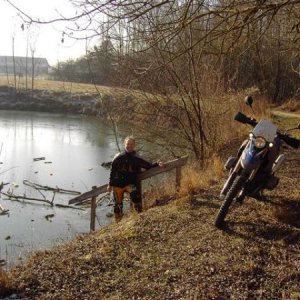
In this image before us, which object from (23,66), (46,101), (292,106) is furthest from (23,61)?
(292,106)

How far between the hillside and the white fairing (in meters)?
1.00

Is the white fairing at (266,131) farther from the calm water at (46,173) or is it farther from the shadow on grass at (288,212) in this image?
the calm water at (46,173)

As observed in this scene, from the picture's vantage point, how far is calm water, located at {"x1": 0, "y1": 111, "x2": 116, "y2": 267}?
1088 cm

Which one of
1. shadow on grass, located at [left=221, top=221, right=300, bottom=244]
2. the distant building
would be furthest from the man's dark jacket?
the distant building

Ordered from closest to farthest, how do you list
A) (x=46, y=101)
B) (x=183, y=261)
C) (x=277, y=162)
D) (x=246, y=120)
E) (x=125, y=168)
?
(x=183, y=261)
(x=277, y=162)
(x=246, y=120)
(x=125, y=168)
(x=46, y=101)

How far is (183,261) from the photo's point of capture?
4.64 meters

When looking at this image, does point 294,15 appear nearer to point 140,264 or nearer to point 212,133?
point 140,264

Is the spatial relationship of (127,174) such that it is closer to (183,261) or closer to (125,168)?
(125,168)

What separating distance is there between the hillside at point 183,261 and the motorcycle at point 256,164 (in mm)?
344

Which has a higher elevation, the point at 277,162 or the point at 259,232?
the point at 277,162

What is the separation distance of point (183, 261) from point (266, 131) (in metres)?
1.68

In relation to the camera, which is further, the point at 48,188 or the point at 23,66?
the point at 23,66

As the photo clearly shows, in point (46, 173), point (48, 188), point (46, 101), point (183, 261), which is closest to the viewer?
point (183, 261)

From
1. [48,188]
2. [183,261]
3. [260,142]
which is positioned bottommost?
[48,188]
